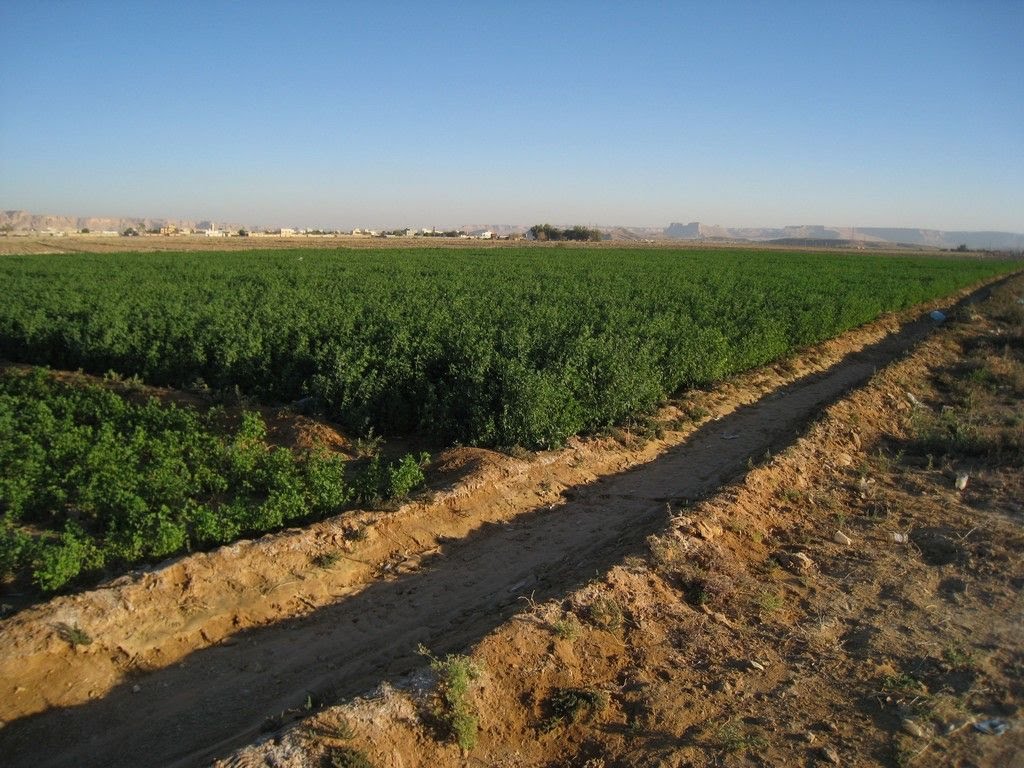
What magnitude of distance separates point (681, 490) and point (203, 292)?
51.2 ft

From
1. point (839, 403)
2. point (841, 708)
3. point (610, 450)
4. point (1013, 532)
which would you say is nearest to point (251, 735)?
point (841, 708)

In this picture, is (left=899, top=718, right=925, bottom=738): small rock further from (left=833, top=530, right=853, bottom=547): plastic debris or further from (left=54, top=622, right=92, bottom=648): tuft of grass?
(left=54, top=622, right=92, bottom=648): tuft of grass

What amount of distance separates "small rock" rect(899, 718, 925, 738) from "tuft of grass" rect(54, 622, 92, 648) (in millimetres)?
5544

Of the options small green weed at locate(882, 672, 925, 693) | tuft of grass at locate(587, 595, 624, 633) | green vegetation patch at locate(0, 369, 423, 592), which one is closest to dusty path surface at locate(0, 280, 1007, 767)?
tuft of grass at locate(587, 595, 624, 633)

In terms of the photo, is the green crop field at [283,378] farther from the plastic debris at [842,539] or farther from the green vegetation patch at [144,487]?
the plastic debris at [842,539]

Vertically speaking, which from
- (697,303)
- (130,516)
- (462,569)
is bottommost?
(462,569)

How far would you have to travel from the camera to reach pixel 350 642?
5348 mm

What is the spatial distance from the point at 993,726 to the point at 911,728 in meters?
0.52

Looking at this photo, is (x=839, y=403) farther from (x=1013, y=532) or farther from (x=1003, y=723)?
(x=1003, y=723)

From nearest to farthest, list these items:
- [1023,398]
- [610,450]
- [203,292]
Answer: [610,450]
[1023,398]
[203,292]

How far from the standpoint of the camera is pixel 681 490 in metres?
8.73

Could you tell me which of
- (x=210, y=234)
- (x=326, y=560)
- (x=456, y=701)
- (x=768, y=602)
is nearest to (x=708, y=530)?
(x=768, y=602)

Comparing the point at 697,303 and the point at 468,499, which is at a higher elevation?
the point at 697,303

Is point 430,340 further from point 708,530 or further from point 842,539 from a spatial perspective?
point 842,539
